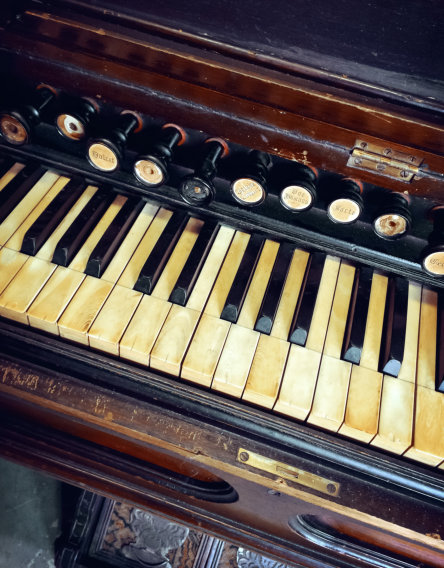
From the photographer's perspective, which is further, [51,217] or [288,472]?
[51,217]

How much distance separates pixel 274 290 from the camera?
50.6 inches

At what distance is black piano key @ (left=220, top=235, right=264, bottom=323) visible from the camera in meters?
1.22

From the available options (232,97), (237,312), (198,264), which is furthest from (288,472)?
(232,97)

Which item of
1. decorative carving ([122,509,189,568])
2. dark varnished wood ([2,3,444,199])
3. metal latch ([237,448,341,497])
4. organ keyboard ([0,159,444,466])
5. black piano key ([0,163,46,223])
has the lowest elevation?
decorative carving ([122,509,189,568])

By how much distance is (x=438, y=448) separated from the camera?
1076 mm

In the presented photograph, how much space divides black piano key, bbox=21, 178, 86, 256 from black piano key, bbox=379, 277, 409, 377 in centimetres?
106

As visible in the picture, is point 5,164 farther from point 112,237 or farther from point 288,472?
point 288,472

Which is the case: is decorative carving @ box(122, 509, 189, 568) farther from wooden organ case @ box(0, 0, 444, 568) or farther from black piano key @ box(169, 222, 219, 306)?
black piano key @ box(169, 222, 219, 306)

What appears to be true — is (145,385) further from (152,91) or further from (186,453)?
(152,91)

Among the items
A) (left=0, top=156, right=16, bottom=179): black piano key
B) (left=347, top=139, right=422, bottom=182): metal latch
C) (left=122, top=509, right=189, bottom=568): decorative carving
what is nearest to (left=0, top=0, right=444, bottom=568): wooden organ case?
(left=347, top=139, right=422, bottom=182): metal latch

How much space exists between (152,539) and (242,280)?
1.46 metres

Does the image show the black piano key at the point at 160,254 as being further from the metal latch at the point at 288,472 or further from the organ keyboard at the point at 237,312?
the metal latch at the point at 288,472

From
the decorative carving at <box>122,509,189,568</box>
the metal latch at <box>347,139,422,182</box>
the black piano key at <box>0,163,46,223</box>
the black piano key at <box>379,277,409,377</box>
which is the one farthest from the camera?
the decorative carving at <box>122,509,189,568</box>

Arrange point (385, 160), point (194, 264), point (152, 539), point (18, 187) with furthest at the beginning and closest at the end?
point (152, 539)
point (18, 187)
point (194, 264)
point (385, 160)
